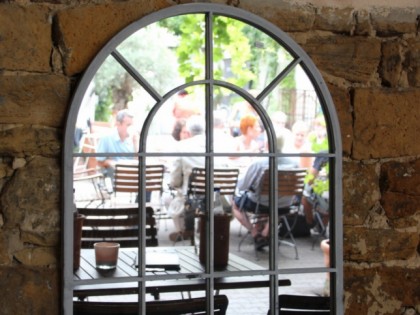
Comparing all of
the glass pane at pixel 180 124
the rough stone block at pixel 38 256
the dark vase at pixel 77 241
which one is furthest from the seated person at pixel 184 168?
the rough stone block at pixel 38 256

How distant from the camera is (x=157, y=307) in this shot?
2.40 m

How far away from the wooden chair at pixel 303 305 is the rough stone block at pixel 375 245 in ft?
0.62

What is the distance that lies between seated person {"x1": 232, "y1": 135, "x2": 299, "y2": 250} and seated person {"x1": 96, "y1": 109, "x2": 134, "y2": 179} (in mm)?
439

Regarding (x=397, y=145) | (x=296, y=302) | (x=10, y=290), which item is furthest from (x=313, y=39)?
(x=10, y=290)

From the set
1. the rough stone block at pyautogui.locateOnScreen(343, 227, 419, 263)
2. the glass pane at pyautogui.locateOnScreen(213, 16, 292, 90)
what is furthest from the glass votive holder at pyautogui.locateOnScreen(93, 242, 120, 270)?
the rough stone block at pyautogui.locateOnScreen(343, 227, 419, 263)

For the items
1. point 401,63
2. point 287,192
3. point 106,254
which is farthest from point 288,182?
point 106,254

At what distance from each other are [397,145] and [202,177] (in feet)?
2.41

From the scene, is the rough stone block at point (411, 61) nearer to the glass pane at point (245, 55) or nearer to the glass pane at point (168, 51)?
the glass pane at point (245, 55)

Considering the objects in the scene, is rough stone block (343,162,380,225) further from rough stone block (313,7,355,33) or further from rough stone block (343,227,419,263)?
rough stone block (313,7,355,33)

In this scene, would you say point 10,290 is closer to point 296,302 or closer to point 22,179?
point 22,179

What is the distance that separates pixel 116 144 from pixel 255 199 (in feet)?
1.82

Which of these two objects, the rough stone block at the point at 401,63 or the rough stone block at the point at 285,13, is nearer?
the rough stone block at the point at 285,13

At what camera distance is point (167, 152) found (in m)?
2.45

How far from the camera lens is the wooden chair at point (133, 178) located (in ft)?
7.95
